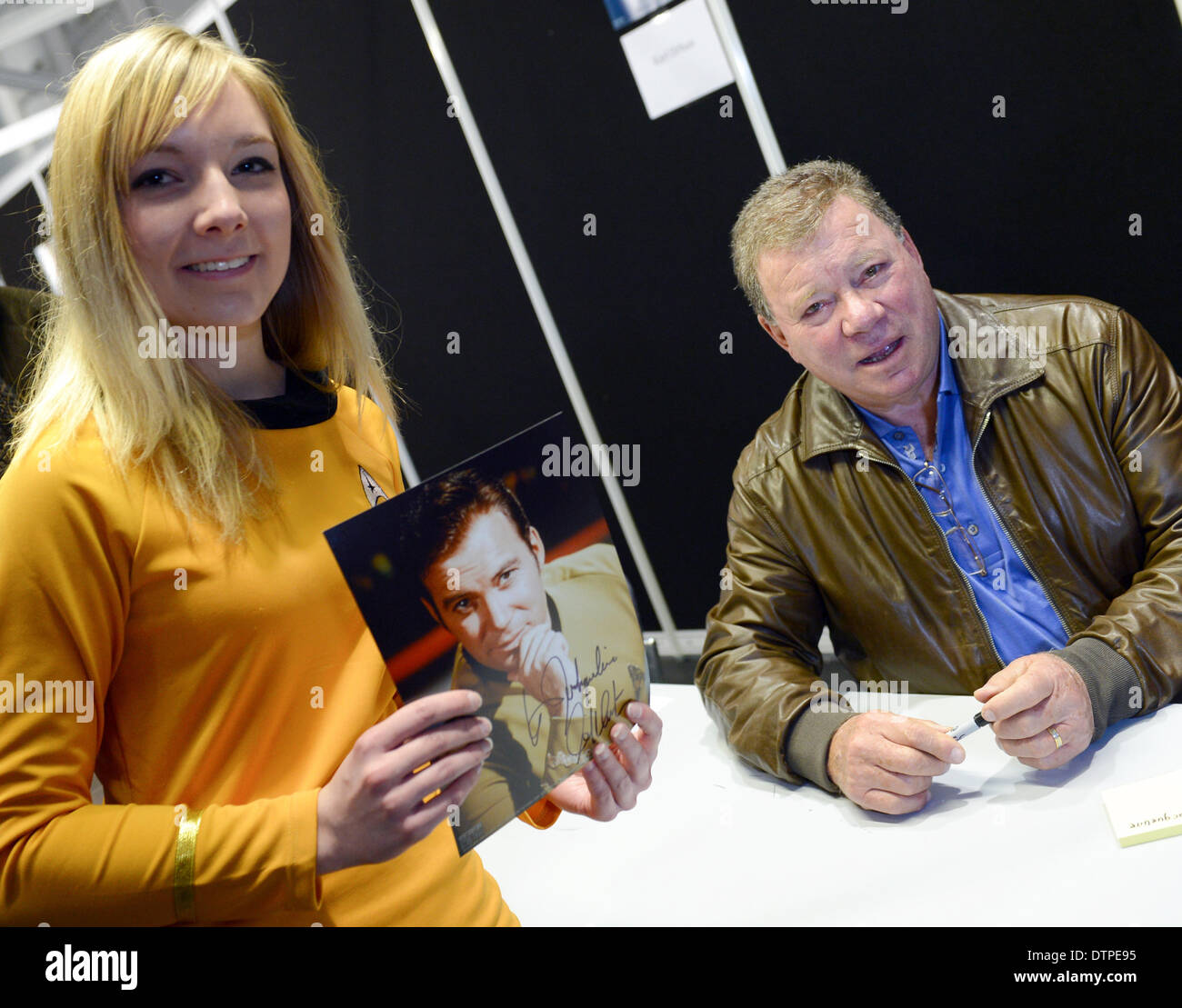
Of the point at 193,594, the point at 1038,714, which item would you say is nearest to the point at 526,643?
the point at 193,594

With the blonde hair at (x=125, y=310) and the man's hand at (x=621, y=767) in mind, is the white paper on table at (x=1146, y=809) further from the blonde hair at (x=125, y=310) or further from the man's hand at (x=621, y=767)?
the blonde hair at (x=125, y=310)

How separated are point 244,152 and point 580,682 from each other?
63 cm

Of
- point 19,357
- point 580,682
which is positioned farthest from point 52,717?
point 19,357

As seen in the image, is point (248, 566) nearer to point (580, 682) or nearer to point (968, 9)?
point (580, 682)

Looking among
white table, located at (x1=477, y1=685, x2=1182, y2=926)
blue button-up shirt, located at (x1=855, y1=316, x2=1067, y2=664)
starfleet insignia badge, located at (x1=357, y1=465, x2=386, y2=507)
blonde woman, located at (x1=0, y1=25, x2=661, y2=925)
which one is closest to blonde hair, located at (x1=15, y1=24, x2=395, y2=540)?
blonde woman, located at (x1=0, y1=25, x2=661, y2=925)

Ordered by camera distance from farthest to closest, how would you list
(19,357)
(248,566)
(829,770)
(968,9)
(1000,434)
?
(968,9), (19,357), (1000,434), (829,770), (248,566)

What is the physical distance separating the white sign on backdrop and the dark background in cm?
5

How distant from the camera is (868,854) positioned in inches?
46.1

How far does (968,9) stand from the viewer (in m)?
2.38

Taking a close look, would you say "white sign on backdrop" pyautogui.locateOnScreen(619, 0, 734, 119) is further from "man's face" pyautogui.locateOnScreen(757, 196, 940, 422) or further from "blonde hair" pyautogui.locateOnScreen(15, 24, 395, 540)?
"blonde hair" pyautogui.locateOnScreen(15, 24, 395, 540)

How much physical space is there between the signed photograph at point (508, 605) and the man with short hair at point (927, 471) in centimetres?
66

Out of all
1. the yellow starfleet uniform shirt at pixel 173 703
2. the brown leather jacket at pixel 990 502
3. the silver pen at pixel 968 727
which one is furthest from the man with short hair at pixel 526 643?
the brown leather jacket at pixel 990 502
